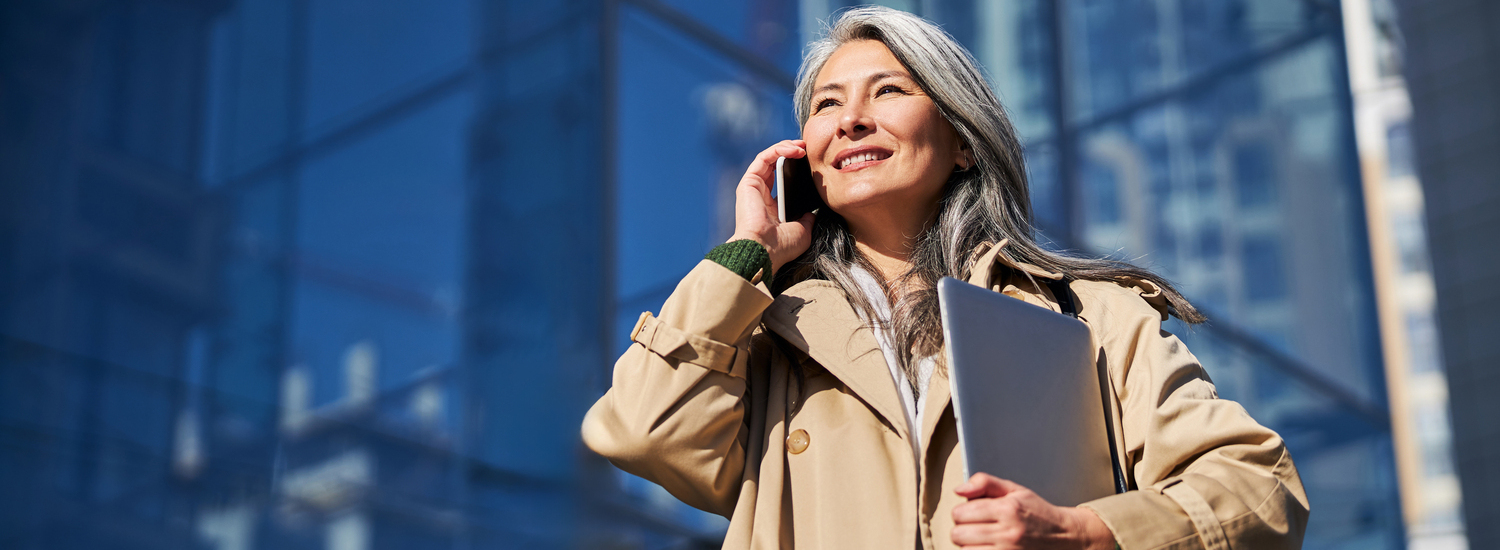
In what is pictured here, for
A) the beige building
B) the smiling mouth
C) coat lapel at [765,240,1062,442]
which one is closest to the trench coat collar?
coat lapel at [765,240,1062,442]

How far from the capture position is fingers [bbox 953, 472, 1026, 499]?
1.67 metres

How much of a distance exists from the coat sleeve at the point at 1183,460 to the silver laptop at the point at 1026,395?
0.21ft

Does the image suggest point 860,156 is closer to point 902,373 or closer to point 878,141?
point 878,141

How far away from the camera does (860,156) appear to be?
7.61 feet

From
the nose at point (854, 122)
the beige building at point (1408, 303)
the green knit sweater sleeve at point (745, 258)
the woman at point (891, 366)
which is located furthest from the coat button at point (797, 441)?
the beige building at point (1408, 303)

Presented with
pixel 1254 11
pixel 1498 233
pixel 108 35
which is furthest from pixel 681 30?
pixel 1498 233

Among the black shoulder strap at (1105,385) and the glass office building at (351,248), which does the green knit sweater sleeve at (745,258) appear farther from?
the glass office building at (351,248)

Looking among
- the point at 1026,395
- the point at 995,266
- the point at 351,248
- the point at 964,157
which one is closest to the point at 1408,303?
the point at 351,248

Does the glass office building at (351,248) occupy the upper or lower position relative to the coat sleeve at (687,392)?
upper

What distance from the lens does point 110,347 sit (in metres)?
3.48

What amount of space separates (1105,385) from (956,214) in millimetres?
470

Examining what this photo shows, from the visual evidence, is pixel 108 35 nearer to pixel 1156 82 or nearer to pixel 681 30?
pixel 681 30

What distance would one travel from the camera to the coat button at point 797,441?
2035mm

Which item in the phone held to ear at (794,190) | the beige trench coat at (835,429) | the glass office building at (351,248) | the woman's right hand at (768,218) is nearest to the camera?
the beige trench coat at (835,429)
